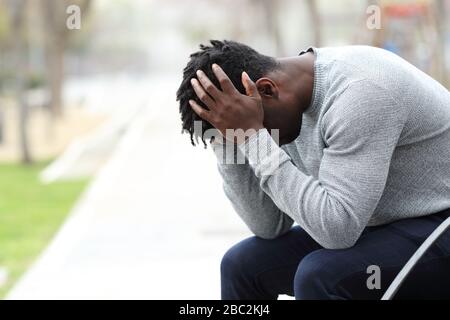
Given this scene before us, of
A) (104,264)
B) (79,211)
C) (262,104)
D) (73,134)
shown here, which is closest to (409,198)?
(262,104)

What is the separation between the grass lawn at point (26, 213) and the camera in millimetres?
5797

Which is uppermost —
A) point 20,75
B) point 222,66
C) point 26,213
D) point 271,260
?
point 222,66

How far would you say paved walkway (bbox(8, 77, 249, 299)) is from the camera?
459 cm

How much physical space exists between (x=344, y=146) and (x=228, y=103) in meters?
0.30

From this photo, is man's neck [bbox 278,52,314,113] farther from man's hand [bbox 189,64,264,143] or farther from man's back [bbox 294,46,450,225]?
man's hand [bbox 189,64,264,143]

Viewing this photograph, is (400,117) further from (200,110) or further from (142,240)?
(142,240)

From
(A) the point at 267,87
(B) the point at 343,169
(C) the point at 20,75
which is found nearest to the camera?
(B) the point at 343,169

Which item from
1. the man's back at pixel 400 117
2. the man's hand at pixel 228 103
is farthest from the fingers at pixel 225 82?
the man's back at pixel 400 117

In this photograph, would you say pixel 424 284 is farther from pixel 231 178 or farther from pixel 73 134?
pixel 73 134

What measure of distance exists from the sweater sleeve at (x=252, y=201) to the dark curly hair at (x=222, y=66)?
0.90 feet

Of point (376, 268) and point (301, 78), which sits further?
point (301, 78)

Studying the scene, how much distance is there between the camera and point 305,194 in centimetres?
203

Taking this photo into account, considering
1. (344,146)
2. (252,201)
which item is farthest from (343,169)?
(252,201)

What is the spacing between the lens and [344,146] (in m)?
2.05
